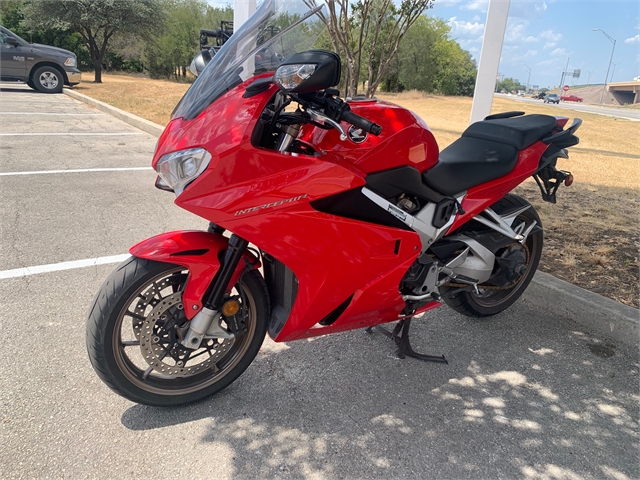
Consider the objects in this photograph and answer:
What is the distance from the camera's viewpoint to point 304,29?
87.6 inches

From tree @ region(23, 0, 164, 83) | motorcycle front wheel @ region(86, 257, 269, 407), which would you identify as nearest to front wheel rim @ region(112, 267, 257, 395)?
motorcycle front wheel @ region(86, 257, 269, 407)

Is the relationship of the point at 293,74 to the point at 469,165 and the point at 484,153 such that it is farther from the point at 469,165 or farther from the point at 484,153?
the point at 484,153

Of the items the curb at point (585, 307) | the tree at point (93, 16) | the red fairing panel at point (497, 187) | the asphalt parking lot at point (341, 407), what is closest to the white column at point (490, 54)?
the curb at point (585, 307)

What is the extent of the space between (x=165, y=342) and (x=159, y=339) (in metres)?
0.03

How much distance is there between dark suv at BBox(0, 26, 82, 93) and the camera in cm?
1472

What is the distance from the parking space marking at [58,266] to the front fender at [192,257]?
1.81 metres

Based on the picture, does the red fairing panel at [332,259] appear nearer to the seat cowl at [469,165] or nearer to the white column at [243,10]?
the seat cowl at [469,165]

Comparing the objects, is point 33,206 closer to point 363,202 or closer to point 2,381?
point 2,381

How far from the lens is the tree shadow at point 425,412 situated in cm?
206

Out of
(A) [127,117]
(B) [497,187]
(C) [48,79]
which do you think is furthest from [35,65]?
(B) [497,187]

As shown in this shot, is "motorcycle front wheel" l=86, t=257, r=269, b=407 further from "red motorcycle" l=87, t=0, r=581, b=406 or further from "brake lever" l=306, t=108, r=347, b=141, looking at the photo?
"brake lever" l=306, t=108, r=347, b=141

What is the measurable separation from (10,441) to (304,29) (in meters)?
2.23

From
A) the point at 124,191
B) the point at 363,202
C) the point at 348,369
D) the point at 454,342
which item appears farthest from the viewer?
the point at 124,191

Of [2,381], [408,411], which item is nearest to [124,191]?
[2,381]
